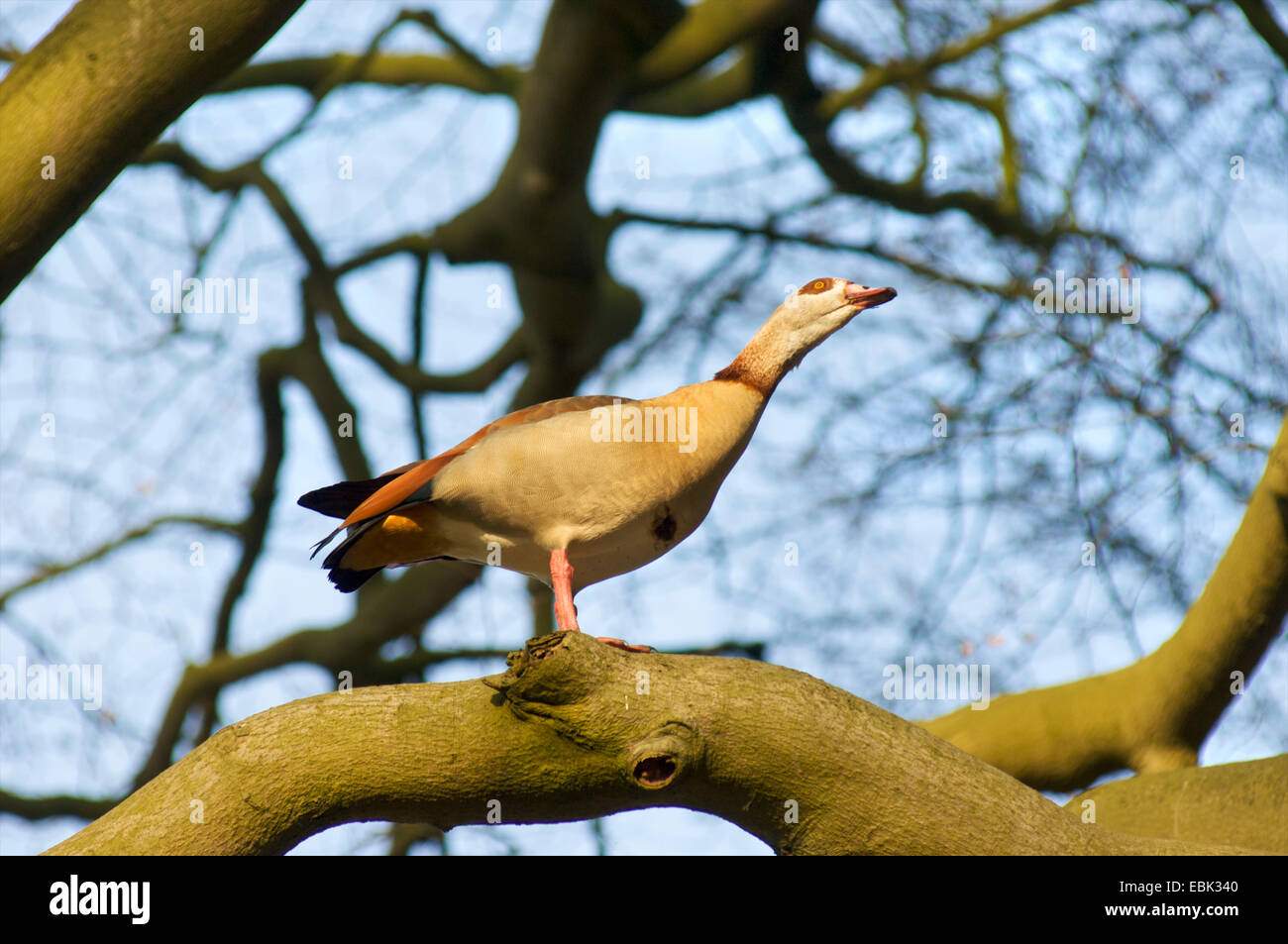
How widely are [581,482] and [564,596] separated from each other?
0.30 metres

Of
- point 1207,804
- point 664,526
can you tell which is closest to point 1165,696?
point 1207,804

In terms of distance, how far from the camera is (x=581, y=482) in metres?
3.04

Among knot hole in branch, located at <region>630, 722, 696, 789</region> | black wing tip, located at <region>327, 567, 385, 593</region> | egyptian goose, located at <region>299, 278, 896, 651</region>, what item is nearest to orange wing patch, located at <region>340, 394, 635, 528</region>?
egyptian goose, located at <region>299, 278, 896, 651</region>

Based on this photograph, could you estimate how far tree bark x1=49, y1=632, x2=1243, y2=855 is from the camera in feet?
8.31

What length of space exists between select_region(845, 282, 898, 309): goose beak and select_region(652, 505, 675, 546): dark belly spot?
32.0 inches

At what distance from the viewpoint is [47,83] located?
3.31 meters

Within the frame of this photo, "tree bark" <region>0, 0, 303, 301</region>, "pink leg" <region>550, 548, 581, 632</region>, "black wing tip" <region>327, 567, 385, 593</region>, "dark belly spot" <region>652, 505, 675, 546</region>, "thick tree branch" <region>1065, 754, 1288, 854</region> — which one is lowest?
"thick tree branch" <region>1065, 754, 1288, 854</region>

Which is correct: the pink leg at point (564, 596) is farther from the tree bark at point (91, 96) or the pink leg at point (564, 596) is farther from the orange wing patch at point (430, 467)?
the tree bark at point (91, 96)

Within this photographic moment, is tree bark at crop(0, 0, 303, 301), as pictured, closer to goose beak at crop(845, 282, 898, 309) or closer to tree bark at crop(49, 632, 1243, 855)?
tree bark at crop(49, 632, 1243, 855)

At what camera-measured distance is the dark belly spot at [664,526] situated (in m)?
3.14

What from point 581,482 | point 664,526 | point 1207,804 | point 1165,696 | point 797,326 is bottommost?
point 1207,804

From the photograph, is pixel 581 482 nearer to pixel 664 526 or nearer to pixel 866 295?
pixel 664 526
